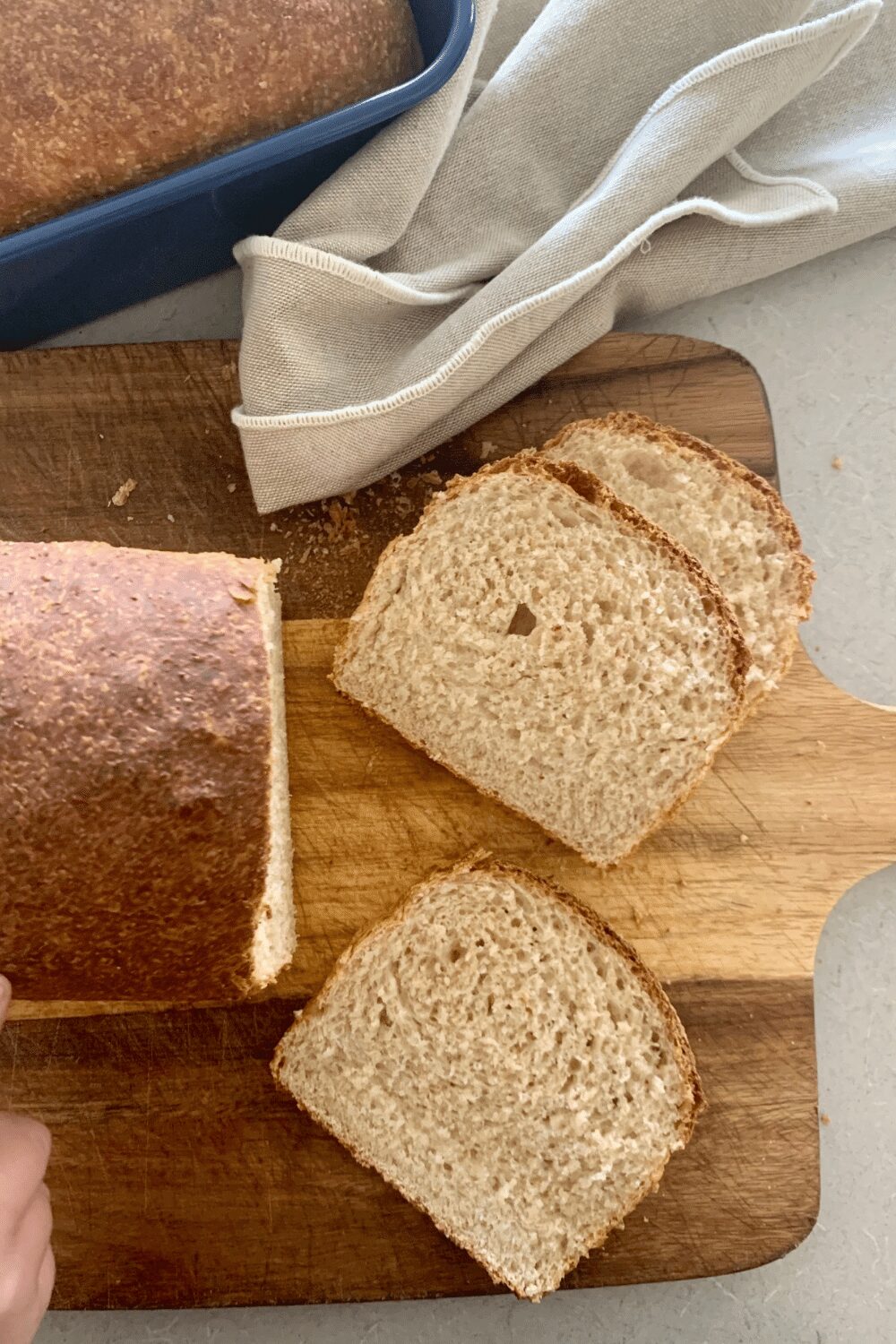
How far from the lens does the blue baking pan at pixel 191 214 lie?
76.0 inches

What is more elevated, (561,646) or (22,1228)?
(561,646)

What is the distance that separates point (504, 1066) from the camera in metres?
2.11

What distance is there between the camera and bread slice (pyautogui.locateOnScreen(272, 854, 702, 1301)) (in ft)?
6.96

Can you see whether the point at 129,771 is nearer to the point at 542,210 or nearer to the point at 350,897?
the point at 350,897

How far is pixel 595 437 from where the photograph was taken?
2.24 m

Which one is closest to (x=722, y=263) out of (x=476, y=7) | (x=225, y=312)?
(x=476, y=7)

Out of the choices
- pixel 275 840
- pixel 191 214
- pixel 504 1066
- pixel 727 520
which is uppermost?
pixel 191 214

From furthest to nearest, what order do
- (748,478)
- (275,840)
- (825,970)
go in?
(825,970)
(748,478)
(275,840)

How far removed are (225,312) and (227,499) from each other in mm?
488

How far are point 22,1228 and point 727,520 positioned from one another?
1.96 metres

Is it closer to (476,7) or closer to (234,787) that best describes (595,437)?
(476,7)

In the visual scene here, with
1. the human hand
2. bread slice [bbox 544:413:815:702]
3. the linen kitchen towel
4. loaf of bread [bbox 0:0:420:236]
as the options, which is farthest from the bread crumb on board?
the human hand

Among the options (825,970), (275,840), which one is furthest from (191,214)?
(825,970)

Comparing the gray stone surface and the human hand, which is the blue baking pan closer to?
the gray stone surface
